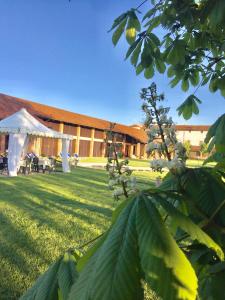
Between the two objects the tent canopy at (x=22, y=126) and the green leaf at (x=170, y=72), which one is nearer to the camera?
the green leaf at (x=170, y=72)

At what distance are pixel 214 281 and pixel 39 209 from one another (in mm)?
7301

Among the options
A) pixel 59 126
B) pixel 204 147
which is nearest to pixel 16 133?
pixel 204 147

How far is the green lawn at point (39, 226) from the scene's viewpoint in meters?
4.32

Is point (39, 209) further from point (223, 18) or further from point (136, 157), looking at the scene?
point (136, 157)

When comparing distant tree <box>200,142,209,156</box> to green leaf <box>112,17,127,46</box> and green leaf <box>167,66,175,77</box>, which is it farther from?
green leaf <box>167,66,175,77</box>

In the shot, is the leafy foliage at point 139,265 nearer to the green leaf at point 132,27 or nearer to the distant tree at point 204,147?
the distant tree at point 204,147

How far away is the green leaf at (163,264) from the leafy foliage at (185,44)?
3.80 feet

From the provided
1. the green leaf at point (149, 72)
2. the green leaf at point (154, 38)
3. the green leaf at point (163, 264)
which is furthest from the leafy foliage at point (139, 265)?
the green leaf at point (149, 72)

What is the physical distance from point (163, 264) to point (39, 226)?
6.09m

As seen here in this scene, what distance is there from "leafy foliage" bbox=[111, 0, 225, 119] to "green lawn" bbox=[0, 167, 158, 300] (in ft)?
2.60

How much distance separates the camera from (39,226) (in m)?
6.57


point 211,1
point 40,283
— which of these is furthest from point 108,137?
point 211,1

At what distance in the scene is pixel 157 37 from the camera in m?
2.20

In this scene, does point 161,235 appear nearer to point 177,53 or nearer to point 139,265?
point 139,265
